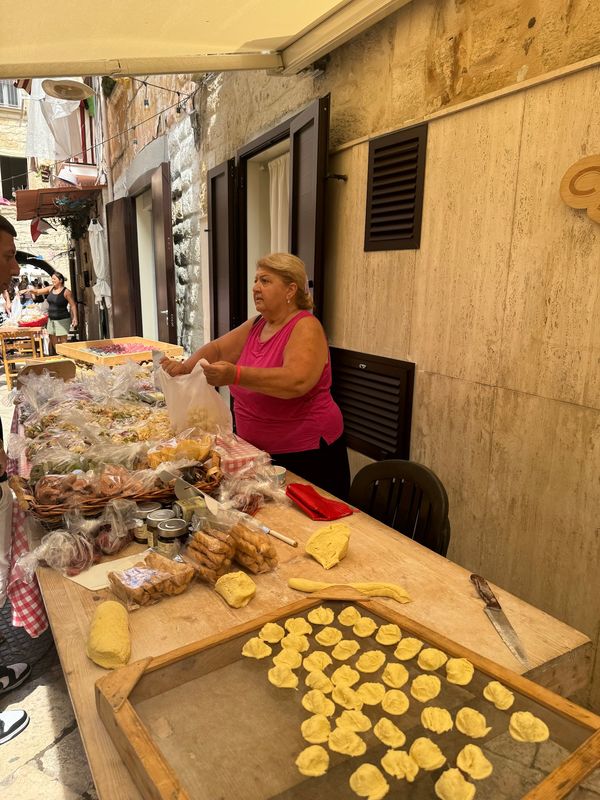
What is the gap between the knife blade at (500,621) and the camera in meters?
1.09

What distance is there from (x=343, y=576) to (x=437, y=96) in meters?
2.39

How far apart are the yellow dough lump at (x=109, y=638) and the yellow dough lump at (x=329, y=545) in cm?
51

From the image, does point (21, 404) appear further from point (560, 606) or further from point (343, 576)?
point (560, 606)

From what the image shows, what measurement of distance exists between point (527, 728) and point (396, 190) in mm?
2661

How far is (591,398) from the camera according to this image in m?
Result: 2.06

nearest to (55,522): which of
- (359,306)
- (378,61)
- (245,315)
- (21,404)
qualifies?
(21,404)

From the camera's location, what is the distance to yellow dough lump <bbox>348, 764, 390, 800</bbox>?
724mm

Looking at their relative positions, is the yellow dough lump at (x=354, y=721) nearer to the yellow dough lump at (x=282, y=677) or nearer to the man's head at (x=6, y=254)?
the yellow dough lump at (x=282, y=677)

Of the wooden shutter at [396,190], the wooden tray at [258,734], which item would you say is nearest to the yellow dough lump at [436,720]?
the wooden tray at [258,734]

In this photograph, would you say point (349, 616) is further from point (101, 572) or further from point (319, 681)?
point (101, 572)

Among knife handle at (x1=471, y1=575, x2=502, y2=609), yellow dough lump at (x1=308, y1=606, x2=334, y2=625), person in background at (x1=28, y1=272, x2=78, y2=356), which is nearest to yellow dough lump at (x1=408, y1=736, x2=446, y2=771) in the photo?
yellow dough lump at (x1=308, y1=606, x2=334, y2=625)

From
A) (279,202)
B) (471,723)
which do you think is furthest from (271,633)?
(279,202)

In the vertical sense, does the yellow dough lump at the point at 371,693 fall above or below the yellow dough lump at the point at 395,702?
below

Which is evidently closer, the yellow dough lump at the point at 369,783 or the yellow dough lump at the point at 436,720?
the yellow dough lump at the point at 369,783
